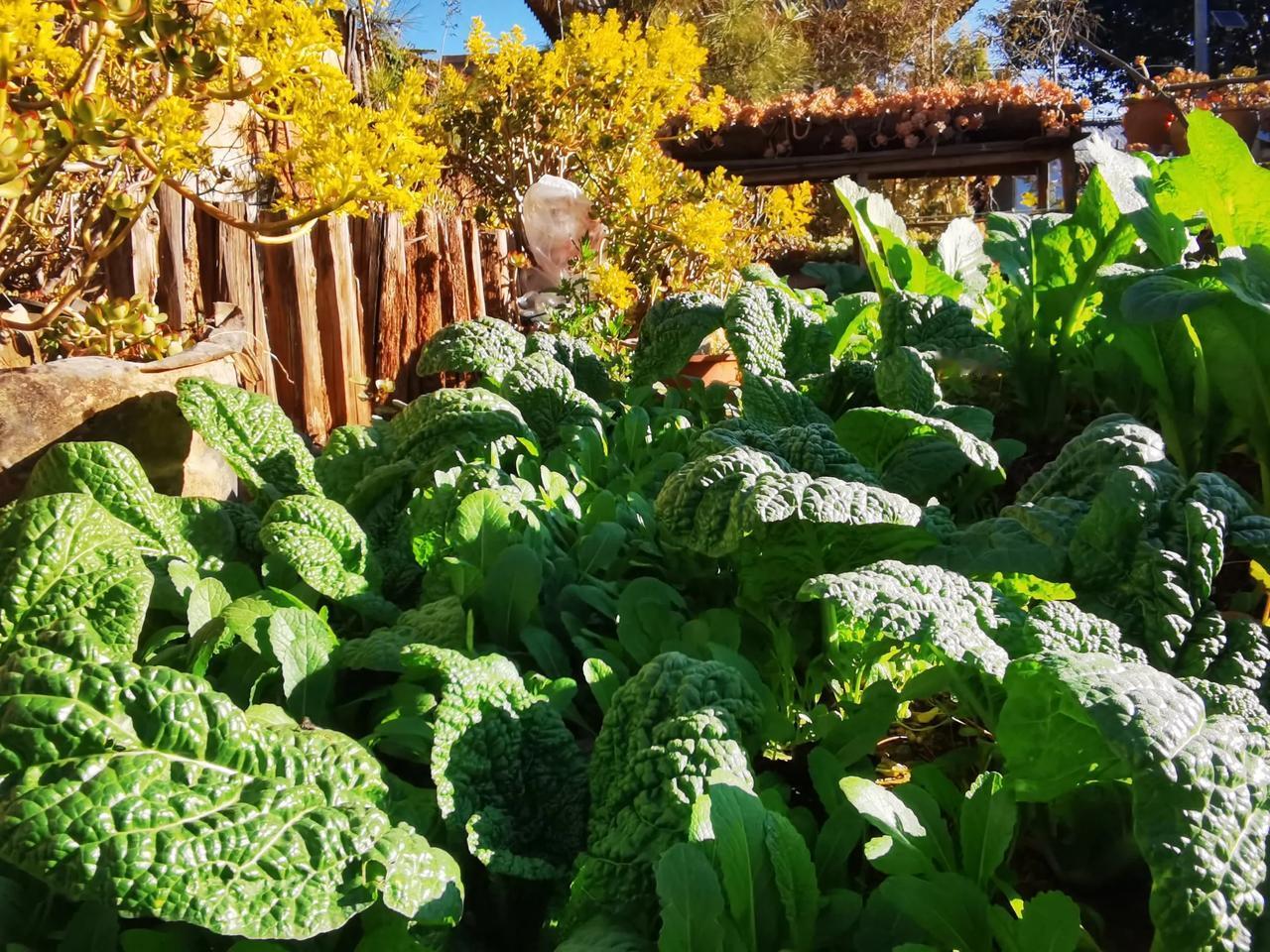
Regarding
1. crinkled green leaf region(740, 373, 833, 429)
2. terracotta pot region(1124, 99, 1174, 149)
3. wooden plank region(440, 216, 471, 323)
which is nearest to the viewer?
crinkled green leaf region(740, 373, 833, 429)

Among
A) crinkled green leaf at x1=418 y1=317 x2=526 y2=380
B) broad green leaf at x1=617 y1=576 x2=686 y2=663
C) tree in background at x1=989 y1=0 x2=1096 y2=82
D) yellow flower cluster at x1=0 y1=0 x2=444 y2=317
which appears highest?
tree in background at x1=989 y1=0 x2=1096 y2=82

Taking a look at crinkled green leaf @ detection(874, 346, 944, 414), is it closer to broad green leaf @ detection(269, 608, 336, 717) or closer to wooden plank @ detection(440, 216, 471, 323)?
broad green leaf @ detection(269, 608, 336, 717)

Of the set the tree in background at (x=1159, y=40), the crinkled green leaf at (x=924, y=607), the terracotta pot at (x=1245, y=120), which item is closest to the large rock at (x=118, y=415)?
the crinkled green leaf at (x=924, y=607)

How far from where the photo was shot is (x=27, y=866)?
101 centimetres

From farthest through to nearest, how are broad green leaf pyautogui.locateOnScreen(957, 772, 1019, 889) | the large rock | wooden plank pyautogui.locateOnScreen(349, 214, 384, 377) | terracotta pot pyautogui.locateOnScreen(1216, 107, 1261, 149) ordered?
terracotta pot pyautogui.locateOnScreen(1216, 107, 1261, 149)
wooden plank pyautogui.locateOnScreen(349, 214, 384, 377)
the large rock
broad green leaf pyautogui.locateOnScreen(957, 772, 1019, 889)

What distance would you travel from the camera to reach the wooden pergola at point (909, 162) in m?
9.13

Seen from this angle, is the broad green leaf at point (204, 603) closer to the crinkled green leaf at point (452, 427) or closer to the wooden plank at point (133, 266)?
the crinkled green leaf at point (452, 427)

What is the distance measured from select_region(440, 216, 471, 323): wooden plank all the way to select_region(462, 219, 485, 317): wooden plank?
0.20 ft

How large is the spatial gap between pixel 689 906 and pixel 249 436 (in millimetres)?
1612

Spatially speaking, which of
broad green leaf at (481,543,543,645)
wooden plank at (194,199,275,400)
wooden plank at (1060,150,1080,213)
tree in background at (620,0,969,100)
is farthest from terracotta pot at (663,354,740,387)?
tree in background at (620,0,969,100)

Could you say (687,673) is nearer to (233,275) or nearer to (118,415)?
(118,415)

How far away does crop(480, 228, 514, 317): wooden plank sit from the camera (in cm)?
451

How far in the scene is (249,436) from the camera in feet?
7.55

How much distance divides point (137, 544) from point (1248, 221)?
2.42 m
